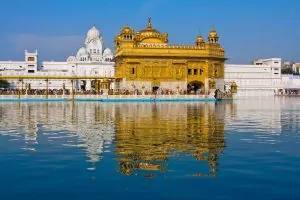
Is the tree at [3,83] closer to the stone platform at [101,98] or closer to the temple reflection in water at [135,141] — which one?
the stone platform at [101,98]

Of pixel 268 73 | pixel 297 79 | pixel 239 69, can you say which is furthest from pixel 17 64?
pixel 297 79

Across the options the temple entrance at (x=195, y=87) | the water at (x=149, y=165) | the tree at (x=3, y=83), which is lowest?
the water at (x=149, y=165)

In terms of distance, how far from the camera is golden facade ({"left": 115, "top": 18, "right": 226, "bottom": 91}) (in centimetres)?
5678

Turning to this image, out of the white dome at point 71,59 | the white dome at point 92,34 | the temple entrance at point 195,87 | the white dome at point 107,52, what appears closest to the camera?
the temple entrance at point 195,87

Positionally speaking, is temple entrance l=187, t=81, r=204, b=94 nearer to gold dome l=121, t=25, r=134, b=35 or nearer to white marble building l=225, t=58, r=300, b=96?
gold dome l=121, t=25, r=134, b=35

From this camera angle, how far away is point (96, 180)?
29.6 ft

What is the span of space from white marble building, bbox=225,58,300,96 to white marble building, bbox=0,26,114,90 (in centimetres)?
2722

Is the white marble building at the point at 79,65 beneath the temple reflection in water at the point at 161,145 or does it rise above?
above

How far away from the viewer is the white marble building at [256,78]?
9944 centimetres

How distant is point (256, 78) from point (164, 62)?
5002 centimetres

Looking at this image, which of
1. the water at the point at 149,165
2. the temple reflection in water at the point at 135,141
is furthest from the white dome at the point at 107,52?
the water at the point at 149,165

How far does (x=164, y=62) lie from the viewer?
57.7 meters

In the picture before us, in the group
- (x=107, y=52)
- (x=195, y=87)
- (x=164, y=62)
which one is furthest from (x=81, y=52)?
(x=164, y=62)

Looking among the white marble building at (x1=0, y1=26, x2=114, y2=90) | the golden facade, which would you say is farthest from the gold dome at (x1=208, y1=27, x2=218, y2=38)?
the white marble building at (x1=0, y1=26, x2=114, y2=90)
